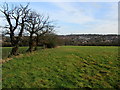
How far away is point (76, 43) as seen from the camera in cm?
Result: 3584

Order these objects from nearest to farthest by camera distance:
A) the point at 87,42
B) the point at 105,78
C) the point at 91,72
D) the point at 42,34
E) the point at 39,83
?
1. the point at 39,83
2. the point at 105,78
3. the point at 91,72
4. the point at 42,34
5. the point at 87,42

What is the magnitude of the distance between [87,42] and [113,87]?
30.5m

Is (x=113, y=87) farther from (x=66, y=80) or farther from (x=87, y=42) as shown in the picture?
(x=87, y=42)

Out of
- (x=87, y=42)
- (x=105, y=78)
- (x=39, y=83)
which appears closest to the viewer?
(x=39, y=83)

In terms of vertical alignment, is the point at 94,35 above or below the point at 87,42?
above

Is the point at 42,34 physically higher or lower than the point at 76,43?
higher

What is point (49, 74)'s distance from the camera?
6746mm

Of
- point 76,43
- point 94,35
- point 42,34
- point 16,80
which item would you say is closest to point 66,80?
point 16,80

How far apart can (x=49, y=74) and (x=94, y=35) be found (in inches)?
1506

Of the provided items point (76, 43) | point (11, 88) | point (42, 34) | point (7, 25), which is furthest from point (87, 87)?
point (76, 43)

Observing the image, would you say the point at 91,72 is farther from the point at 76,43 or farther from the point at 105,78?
the point at 76,43

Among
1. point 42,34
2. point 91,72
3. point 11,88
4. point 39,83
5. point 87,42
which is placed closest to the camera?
point 11,88

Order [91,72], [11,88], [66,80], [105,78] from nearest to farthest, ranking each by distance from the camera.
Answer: [11,88] → [66,80] → [105,78] → [91,72]

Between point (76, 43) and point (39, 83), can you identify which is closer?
point (39, 83)
